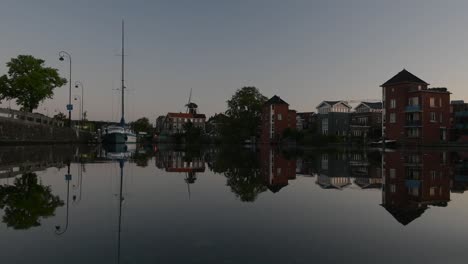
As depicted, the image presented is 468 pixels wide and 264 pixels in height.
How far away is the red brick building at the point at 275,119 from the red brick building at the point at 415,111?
29.9 metres

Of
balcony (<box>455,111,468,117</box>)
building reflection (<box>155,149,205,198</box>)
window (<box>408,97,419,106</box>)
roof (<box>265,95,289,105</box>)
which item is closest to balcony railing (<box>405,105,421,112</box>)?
window (<box>408,97,419,106</box>)

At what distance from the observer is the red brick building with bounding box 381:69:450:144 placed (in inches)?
3068

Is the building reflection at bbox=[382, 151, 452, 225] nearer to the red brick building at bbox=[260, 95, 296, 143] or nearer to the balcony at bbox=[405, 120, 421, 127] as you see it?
the balcony at bbox=[405, 120, 421, 127]

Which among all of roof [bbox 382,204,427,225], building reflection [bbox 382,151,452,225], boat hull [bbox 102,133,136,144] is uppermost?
boat hull [bbox 102,133,136,144]

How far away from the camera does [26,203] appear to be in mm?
9242

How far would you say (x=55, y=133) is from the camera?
60.3 m

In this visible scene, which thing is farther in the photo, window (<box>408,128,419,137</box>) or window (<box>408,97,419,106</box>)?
window (<box>408,97,419,106</box>)

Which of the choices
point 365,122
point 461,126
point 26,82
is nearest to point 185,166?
point 26,82

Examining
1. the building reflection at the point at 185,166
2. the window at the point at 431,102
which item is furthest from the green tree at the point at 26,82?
the window at the point at 431,102

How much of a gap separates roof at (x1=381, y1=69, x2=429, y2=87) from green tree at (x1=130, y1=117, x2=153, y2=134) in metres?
116

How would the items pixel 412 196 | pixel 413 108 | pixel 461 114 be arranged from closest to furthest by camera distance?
pixel 412 196
pixel 413 108
pixel 461 114

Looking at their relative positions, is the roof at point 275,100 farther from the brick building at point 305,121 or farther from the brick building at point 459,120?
the brick building at point 459,120

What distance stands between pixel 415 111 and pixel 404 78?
7625 millimetres

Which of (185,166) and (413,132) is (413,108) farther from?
(185,166)
